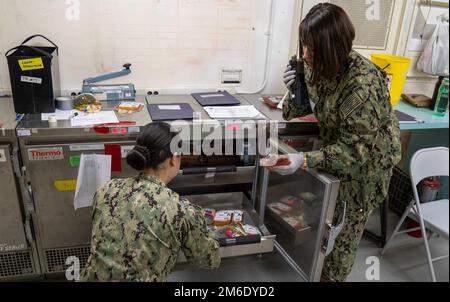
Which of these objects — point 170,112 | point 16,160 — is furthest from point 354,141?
point 16,160

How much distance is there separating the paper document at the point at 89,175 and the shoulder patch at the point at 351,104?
42.0 inches

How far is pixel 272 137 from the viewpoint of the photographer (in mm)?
1820

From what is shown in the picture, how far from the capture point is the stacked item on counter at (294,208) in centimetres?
168

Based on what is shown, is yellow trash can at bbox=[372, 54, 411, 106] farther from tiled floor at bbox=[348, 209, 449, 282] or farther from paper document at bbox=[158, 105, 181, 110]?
paper document at bbox=[158, 105, 181, 110]

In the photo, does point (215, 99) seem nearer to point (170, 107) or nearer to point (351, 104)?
point (170, 107)

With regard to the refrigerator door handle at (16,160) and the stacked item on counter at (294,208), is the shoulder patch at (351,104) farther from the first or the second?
the refrigerator door handle at (16,160)

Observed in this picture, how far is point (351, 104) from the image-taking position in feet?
4.40

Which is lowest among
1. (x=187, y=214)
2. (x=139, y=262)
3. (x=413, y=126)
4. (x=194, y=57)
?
(x=139, y=262)

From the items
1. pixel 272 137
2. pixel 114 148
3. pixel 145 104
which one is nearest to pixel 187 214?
pixel 114 148

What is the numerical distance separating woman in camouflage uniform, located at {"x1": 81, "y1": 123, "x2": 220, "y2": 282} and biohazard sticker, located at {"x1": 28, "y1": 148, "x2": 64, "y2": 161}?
54 cm

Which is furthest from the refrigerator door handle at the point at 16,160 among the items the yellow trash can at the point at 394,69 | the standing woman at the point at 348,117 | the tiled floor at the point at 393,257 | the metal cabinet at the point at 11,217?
the yellow trash can at the point at 394,69

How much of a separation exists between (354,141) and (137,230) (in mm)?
845

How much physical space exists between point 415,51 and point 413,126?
3.31ft

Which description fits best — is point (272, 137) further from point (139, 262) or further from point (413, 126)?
point (139, 262)
